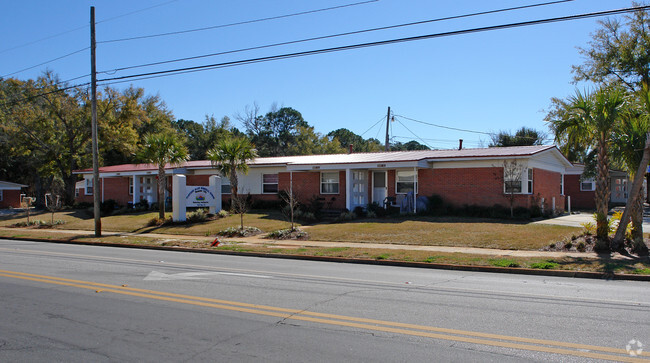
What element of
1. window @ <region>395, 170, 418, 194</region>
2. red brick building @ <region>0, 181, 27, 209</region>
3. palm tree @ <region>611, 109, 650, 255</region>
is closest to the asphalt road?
palm tree @ <region>611, 109, 650, 255</region>

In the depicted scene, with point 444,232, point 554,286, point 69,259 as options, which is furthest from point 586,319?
point 69,259

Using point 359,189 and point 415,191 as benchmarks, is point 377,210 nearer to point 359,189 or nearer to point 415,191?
point 415,191

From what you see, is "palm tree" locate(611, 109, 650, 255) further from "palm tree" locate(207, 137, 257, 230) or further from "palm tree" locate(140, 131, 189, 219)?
"palm tree" locate(140, 131, 189, 219)

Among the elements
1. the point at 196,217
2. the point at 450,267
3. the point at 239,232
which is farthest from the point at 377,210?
the point at 450,267

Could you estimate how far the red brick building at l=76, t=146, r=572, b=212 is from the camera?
74.8 feet

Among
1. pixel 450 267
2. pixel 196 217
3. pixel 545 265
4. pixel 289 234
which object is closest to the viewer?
pixel 545 265

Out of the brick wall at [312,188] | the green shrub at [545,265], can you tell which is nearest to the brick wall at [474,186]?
the brick wall at [312,188]

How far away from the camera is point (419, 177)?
24984mm

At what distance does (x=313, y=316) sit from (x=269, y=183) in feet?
80.1

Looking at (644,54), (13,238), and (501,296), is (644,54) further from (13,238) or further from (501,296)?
(13,238)

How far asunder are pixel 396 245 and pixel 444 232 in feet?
8.40

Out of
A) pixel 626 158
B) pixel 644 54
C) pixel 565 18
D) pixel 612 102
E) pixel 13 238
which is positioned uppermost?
pixel 644 54

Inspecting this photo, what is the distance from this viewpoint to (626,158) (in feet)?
47.3

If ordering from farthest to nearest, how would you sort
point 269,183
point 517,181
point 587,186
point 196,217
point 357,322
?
point 587,186, point 269,183, point 196,217, point 517,181, point 357,322
